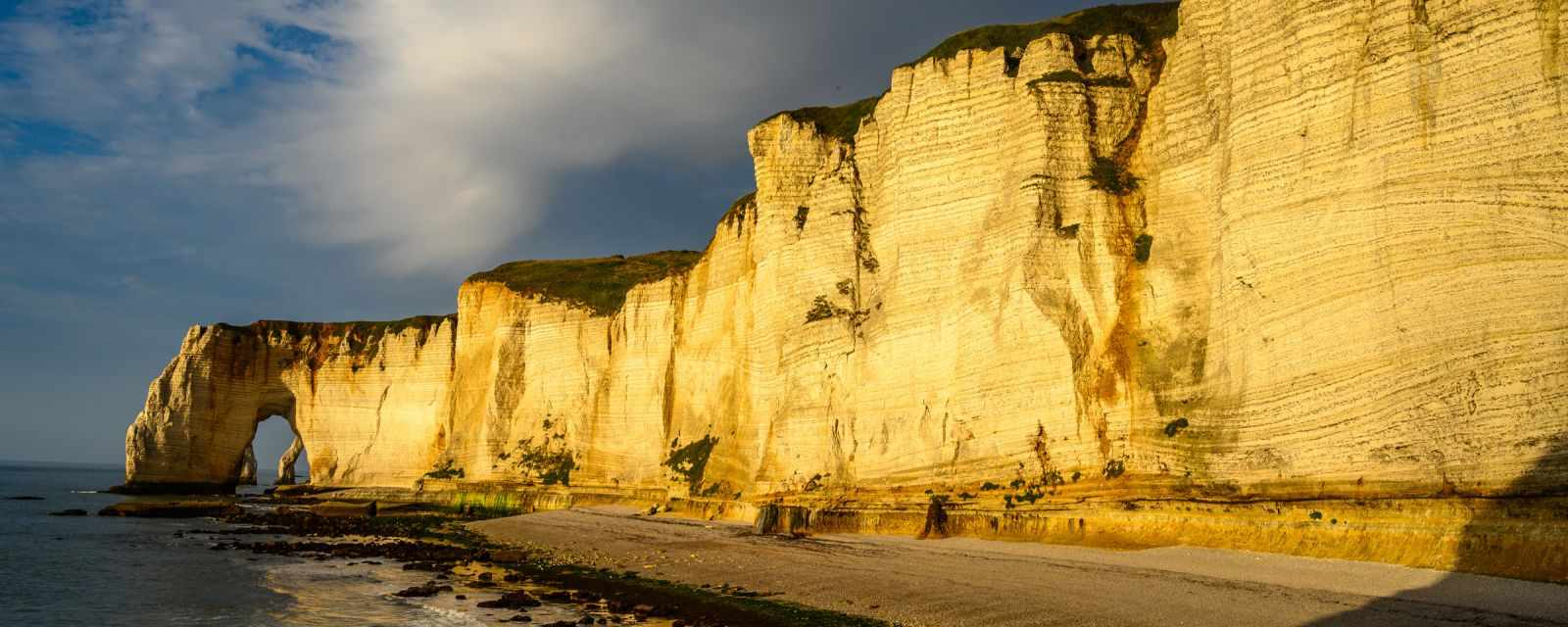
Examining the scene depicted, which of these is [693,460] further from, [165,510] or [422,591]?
[165,510]

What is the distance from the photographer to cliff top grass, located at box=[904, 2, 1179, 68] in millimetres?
24844

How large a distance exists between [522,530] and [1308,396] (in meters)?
22.2

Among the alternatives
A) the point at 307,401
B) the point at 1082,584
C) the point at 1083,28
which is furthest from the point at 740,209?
the point at 307,401

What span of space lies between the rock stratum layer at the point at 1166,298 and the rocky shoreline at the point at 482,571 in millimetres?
6607

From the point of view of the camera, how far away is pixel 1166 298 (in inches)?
818

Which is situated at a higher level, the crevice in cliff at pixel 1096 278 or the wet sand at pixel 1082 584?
the crevice in cliff at pixel 1096 278

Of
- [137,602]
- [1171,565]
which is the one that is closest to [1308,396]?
[1171,565]

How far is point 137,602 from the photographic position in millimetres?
17812

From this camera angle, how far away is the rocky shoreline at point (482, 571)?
1468cm

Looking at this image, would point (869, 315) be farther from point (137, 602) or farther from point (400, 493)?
point (400, 493)

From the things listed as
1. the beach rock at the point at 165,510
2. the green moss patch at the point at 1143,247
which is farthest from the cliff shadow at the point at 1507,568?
the beach rock at the point at 165,510

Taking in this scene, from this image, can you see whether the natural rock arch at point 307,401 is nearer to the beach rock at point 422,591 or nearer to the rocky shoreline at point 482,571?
the rocky shoreline at point 482,571

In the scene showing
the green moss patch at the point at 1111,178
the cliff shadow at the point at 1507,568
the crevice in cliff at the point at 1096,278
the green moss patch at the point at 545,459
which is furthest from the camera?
the green moss patch at the point at 545,459

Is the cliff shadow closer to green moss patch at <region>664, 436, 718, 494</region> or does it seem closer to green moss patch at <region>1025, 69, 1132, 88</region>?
green moss patch at <region>1025, 69, 1132, 88</region>
